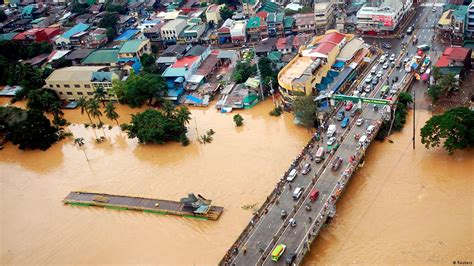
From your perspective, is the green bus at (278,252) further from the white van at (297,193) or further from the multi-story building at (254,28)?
the multi-story building at (254,28)

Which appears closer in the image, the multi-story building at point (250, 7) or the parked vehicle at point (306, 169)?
the parked vehicle at point (306, 169)

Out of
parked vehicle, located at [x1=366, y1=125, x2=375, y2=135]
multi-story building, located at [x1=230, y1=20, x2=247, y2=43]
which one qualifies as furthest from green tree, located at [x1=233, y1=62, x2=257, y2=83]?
parked vehicle, located at [x1=366, y1=125, x2=375, y2=135]

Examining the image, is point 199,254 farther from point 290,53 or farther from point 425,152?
point 290,53

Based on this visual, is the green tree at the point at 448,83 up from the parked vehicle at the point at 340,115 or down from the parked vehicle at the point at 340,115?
up

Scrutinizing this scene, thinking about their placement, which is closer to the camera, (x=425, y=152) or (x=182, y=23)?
(x=425, y=152)

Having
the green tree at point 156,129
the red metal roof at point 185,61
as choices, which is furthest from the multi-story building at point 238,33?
the green tree at point 156,129

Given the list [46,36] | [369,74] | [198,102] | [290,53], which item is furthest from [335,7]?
[46,36]

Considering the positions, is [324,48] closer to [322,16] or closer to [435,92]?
[322,16]
